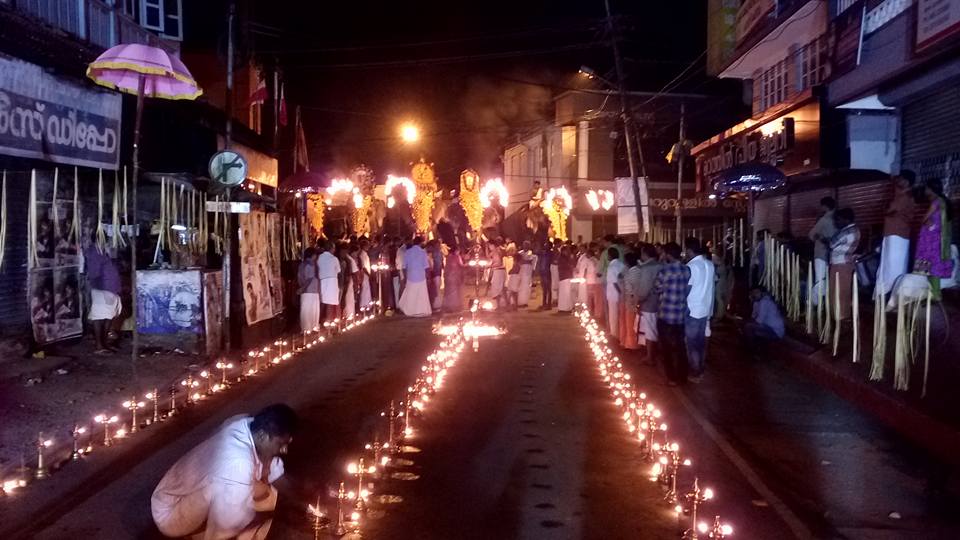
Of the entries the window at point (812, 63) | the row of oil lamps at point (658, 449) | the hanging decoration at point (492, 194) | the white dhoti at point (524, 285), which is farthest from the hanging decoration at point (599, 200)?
the row of oil lamps at point (658, 449)

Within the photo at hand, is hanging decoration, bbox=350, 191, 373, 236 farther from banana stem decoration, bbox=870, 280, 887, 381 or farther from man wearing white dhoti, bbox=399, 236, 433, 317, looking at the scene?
Answer: banana stem decoration, bbox=870, 280, 887, 381

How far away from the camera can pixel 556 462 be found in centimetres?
762

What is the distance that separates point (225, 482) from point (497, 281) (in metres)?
18.7

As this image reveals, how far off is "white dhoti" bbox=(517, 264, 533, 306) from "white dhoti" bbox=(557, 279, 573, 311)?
1422 mm

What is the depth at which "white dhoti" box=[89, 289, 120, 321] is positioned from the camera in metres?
12.8

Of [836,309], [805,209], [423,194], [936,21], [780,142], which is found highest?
[936,21]

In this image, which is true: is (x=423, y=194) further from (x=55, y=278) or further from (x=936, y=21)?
(x=936, y=21)

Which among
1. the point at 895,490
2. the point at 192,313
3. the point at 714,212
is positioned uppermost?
the point at 714,212

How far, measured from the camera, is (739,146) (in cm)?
2456

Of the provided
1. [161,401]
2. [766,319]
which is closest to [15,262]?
[161,401]

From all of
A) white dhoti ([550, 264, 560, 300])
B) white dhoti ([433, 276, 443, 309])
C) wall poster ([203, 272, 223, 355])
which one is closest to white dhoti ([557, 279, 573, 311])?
white dhoti ([550, 264, 560, 300])

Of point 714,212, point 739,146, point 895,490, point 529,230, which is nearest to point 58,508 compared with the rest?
→ point 895,490

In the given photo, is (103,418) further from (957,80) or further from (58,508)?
(957,80)

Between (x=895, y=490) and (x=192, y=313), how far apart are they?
10.6 meters
